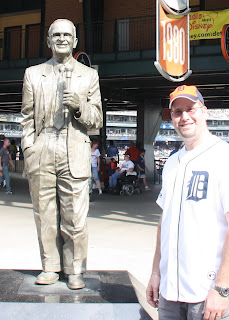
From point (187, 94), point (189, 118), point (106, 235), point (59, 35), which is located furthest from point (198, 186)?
point (106, 235)

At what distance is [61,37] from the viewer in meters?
3.77

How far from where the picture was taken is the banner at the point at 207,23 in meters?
14.2

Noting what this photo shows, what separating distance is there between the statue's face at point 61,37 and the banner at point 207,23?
11.4 m

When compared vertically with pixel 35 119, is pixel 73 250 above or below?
below

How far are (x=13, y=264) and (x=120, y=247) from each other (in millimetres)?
1979

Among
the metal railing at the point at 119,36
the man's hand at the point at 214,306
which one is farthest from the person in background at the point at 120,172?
the man's hand at the point at 214,306

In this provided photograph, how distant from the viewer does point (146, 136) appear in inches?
950

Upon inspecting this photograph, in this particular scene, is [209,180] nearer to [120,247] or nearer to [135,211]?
[120,247]

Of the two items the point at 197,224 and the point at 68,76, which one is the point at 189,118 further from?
the point at 68,76

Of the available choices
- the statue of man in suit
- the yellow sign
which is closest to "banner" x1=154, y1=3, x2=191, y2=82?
the yellow sign

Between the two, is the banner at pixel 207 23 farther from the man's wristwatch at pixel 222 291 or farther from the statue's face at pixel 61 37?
the man's wristwatch at pixel 222 291

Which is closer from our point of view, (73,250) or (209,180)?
(209,180)

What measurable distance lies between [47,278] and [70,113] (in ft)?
4.83

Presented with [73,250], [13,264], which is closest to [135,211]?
[13,264]
